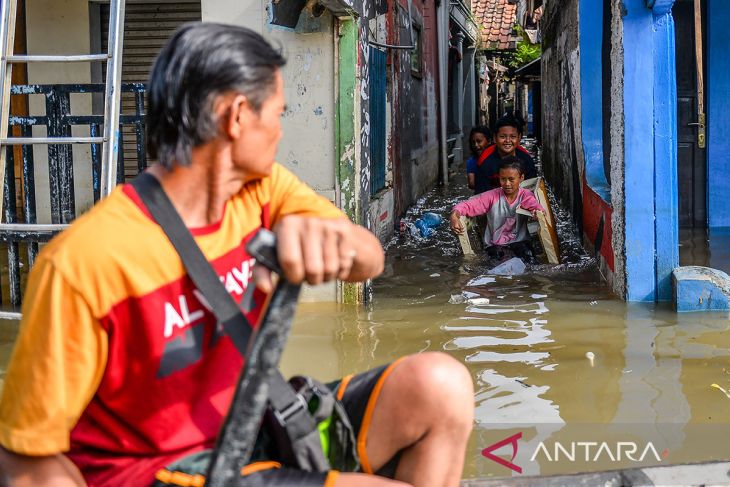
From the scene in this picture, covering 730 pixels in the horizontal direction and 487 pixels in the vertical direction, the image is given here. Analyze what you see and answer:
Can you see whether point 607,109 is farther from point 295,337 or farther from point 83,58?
point 83,58

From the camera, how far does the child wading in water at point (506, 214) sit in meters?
8.05

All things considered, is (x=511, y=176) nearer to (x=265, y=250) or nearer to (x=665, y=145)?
(x=665, y=145)

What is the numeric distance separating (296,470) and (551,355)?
134 inches

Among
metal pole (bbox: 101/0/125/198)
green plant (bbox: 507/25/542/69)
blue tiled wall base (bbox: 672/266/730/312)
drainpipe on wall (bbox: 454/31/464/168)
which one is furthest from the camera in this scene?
green plant (bbox: 507/25/542/69)

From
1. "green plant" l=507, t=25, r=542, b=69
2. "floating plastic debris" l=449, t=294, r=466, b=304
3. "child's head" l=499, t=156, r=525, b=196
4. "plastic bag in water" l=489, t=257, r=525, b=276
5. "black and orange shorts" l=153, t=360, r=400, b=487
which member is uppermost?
"green plant" l=507, t=25, r=542, b=69

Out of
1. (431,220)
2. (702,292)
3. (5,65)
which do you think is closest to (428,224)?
(431,220)

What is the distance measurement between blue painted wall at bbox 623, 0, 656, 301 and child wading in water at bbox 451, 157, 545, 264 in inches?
70.3

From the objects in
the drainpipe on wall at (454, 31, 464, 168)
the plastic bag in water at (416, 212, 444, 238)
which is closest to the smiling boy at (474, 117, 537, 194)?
the plastic bag in water at (416, 212, 444, 238)

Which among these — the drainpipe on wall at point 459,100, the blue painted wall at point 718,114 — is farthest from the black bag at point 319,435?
the drainpipe on wall at point 459,100

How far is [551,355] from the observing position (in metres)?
5.09

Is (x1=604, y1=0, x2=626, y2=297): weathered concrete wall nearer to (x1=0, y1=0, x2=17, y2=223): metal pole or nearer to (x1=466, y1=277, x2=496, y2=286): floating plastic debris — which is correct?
(x1=466, y1=277, x2=496, y2=286): floating plastic debris

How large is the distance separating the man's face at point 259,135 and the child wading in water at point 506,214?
20.3ft

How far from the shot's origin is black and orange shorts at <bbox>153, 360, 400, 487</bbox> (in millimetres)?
1804

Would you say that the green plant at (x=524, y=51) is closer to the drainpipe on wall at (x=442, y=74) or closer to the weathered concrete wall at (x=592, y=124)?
the drainpipe on wall at (x=442, y=74)
